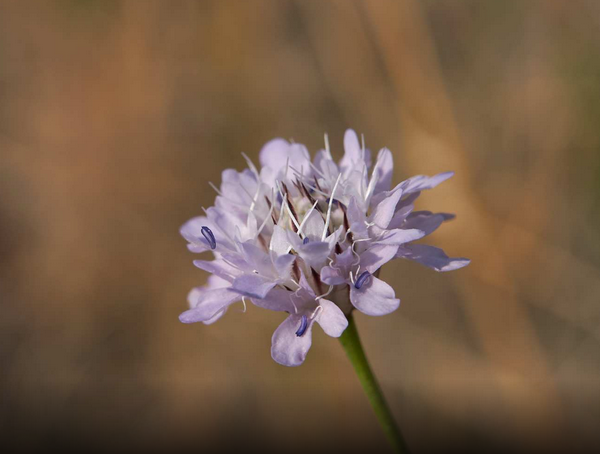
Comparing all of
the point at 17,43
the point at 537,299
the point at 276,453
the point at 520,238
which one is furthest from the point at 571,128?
the point at 17,43

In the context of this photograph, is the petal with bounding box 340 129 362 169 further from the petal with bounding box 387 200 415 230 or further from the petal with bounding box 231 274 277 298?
the petal with bounding box 231 274 277 298

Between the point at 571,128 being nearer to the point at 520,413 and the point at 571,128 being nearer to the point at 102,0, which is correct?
the point at 520,413

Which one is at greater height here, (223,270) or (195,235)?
(195,235)

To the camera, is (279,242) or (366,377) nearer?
(279,242)

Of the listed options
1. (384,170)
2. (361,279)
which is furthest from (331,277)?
(384,170)

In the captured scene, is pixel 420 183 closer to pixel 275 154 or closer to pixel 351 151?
pixel 351 151

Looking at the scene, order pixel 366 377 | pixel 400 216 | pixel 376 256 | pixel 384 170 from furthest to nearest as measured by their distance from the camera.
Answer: pixel 384 170 → pixel 366 377 → pixel 400 216 → pixel 376 256
